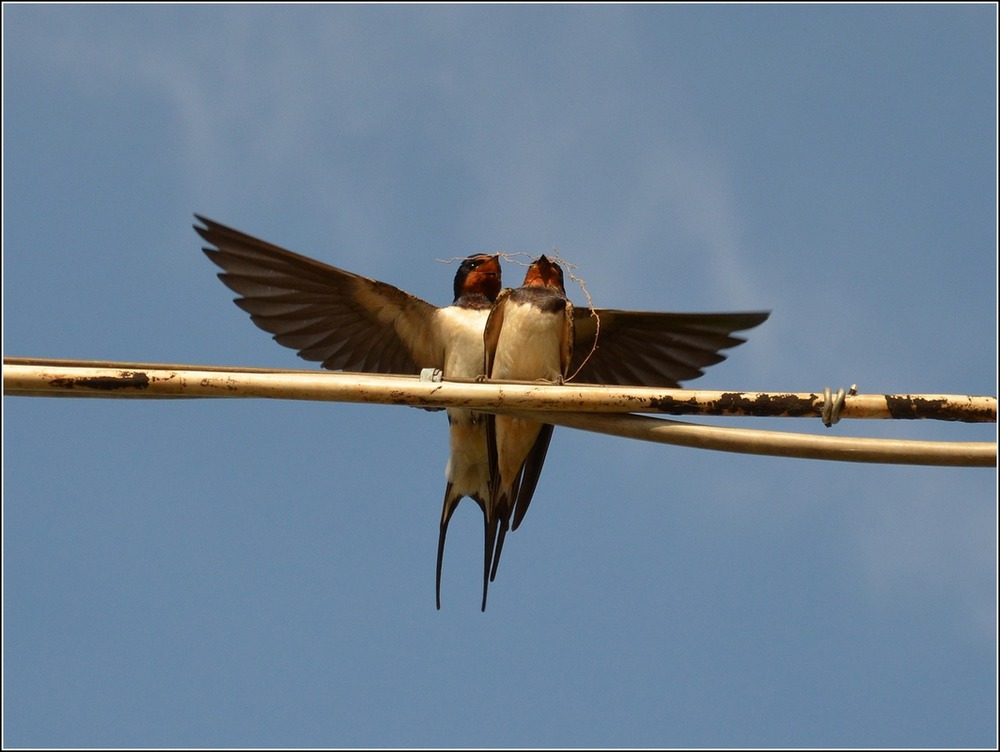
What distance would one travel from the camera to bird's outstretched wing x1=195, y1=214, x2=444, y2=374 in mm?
5332

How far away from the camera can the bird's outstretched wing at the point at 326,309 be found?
210 inches

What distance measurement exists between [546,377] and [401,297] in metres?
1.02

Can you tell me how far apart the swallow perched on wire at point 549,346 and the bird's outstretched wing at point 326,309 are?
2.43 feet

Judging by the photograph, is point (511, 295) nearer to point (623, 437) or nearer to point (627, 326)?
point (627, 326)

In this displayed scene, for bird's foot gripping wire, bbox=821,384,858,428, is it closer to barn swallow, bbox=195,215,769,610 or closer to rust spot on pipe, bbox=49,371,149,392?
rust spot on pipe, bbox=49,371,149,392

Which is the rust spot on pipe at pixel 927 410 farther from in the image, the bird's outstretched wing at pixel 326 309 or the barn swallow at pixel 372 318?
the bird's outstretched wing at pixel 326 309

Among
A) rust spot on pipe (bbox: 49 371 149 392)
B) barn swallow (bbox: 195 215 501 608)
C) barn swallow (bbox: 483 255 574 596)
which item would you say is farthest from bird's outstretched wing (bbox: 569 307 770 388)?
rust spot on pipe (bbox: 49 371 149 392)

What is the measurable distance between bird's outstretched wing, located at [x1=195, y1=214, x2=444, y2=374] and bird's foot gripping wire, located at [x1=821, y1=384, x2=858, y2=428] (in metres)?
2.94

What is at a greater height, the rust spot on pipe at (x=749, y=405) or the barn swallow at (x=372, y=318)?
the barn swallow at (x=372, y=318)

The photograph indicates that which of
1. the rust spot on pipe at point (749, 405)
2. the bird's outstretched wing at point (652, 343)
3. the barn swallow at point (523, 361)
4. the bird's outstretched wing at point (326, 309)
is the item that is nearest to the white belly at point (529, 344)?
the barn swallow at point (523, 361)

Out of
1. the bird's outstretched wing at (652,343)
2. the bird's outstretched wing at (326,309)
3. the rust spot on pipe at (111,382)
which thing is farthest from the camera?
the bird's outstretched wing at (326,309)

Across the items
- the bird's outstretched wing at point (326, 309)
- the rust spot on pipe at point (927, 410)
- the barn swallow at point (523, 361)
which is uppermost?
the bird's outstretched wing at point (326, 309)

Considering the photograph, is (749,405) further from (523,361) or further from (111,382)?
(523,361)

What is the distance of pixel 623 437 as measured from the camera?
2826mm
